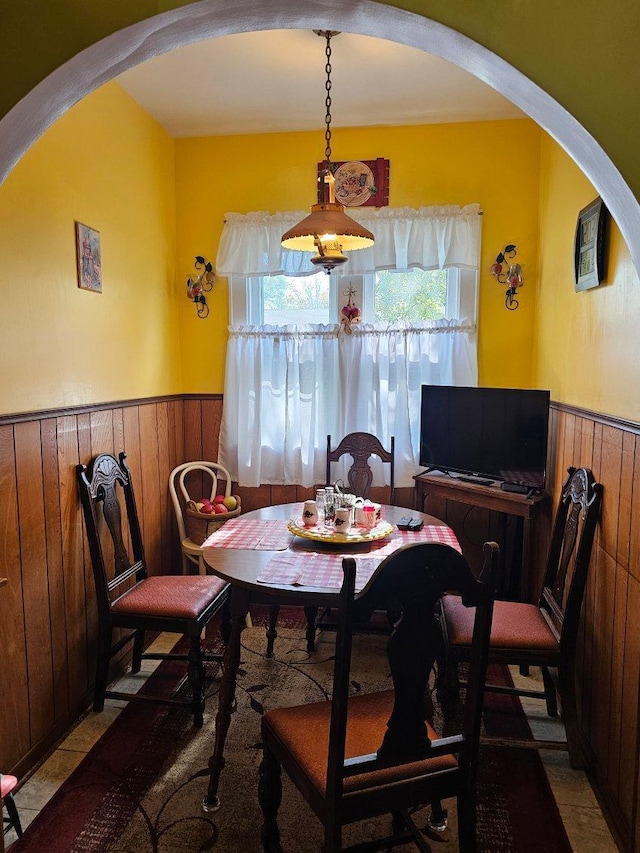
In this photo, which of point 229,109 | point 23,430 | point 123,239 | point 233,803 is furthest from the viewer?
point 229,109

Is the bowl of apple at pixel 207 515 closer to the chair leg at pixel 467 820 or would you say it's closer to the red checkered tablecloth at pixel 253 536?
the red checkered tablecloth at pixel 253 536

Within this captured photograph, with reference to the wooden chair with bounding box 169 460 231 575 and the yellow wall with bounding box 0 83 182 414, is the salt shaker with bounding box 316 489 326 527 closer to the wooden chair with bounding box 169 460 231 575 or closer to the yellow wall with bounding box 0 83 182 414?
the wooden chair with bounding box 169 460 231 575

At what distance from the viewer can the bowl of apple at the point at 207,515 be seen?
3104mm

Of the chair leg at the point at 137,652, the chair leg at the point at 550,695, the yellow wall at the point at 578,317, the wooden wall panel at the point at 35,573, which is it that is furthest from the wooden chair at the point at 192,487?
the yellow wall at the point at 578,317

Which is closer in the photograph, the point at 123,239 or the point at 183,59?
the point at 183,59

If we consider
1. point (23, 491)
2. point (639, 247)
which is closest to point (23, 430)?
point (23, 491)

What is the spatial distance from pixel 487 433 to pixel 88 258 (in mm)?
2042

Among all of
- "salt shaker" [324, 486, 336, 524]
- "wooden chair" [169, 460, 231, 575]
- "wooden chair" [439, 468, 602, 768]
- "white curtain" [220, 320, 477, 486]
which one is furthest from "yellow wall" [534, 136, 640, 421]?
"wooden chair" [169, 460, 231, 575]

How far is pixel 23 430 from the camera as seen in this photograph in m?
2.02

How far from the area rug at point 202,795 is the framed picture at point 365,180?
257 cm

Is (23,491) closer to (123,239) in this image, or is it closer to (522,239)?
(123,239)

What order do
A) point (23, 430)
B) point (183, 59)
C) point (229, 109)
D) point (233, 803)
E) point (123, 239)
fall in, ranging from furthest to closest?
point (229, 109) → point (123, 239) → point (183, 59) → point (23, 430) → point (233, 803)

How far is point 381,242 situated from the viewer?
322cm

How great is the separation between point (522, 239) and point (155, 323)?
210 centimetres
